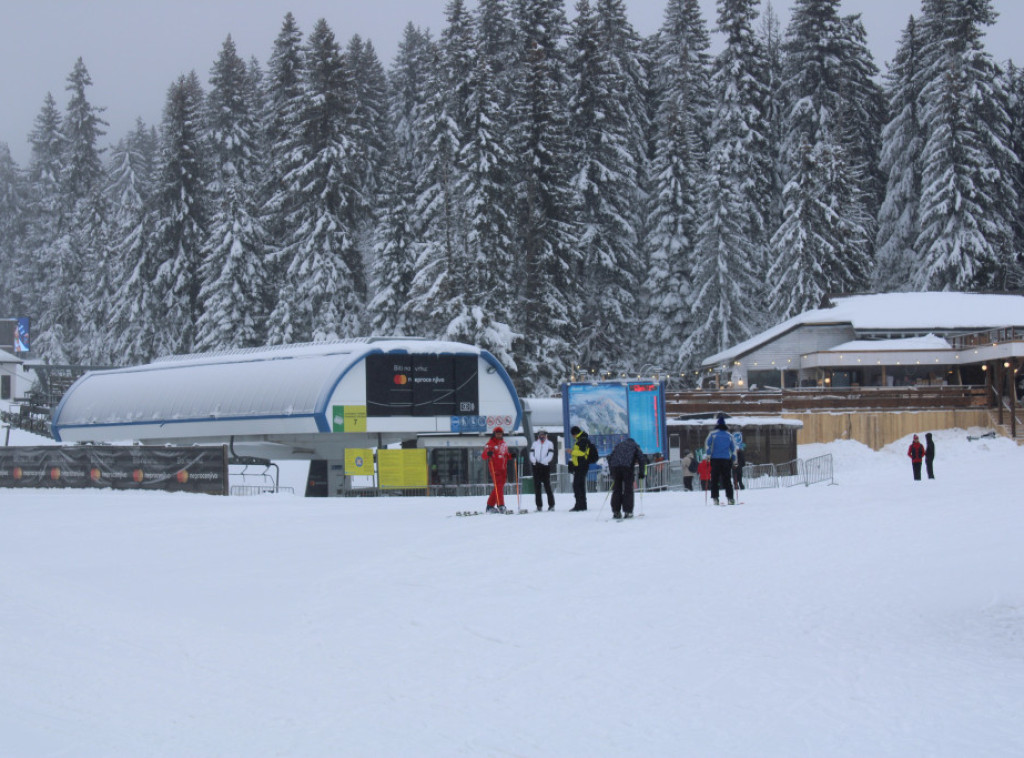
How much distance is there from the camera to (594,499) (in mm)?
24547

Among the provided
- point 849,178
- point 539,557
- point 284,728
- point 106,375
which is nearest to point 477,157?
point 106,375

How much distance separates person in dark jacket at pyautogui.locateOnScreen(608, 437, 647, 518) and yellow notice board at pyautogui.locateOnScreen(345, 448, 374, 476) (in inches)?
462

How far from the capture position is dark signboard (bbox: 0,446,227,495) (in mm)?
25344

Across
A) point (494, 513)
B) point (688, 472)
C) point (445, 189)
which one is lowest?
point (494, 513)

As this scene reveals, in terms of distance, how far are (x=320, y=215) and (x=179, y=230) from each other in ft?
32.4

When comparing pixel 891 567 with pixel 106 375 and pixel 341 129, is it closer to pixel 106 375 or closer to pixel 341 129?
pixel 106 375

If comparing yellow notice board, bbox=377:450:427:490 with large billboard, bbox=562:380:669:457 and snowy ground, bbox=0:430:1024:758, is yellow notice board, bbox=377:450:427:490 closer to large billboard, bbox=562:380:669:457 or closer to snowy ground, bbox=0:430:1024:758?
large billboard, bbox=562:380:669:457

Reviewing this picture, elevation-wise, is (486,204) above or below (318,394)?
above

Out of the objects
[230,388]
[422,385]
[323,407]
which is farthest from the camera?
[230,388]

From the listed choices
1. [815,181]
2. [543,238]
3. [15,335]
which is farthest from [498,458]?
Result: [15,335]

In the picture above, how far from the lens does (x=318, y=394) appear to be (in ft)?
103

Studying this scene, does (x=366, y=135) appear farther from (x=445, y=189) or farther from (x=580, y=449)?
(x=580, y=449)

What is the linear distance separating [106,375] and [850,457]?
87.2ft

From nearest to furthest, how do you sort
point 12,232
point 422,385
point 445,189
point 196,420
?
point 422,385, point 196,420, point 445,189, point 12,232
